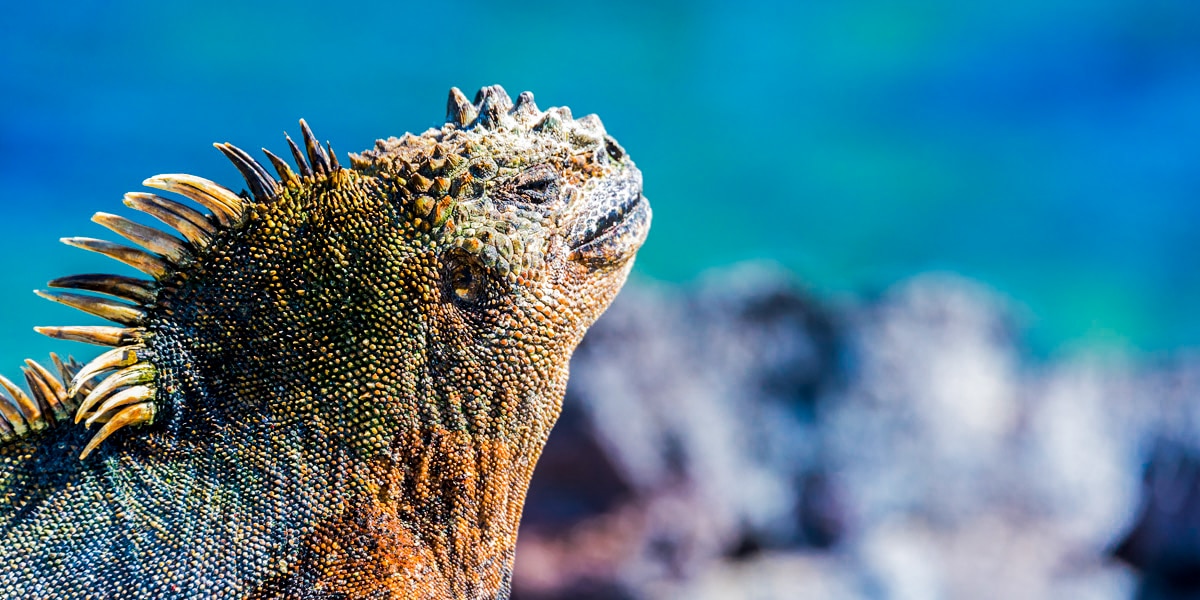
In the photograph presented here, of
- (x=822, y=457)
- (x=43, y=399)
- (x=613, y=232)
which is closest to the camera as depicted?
(x=43, y=399)

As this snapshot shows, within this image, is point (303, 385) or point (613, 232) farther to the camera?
point (613, 232)

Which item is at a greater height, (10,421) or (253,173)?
(253,173)

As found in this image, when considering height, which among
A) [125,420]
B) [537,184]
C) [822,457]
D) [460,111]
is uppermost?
[822,457]

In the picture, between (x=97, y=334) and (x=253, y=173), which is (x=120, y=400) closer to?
(x=97, y=334)

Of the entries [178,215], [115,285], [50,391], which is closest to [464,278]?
[178,215]

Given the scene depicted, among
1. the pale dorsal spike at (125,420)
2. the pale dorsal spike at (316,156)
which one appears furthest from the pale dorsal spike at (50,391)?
the pale dorsal spike at (316,156)

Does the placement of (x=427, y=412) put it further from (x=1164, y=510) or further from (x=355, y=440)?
(x=1164, y=510)
